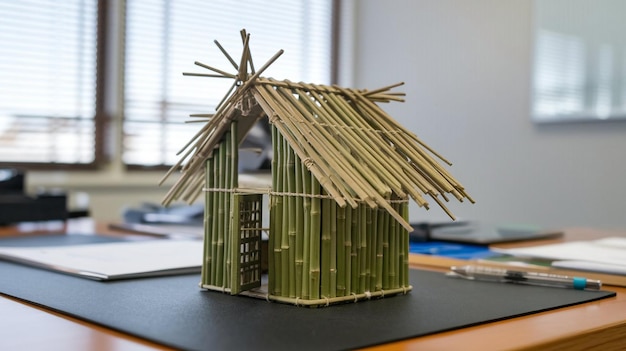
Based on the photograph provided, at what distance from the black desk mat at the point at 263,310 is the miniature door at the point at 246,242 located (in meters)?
0.02

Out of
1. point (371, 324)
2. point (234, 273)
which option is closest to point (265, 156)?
point (234, 273)

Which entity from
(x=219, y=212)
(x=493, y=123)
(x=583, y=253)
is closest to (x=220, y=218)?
(x=219, y=212)

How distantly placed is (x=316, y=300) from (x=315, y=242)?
0.05 meters

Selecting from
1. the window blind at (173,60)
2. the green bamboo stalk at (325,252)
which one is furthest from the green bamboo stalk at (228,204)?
the window blind at (173,60)

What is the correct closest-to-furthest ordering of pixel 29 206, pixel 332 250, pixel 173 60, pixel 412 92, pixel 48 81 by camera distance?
pixel 332 250 → pixel 29 206 → pixel 48 81 → pixel 173 60 → pixel 412 92

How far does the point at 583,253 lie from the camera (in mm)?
1033

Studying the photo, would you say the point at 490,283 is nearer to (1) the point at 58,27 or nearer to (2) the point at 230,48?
(1) the point at 58,27

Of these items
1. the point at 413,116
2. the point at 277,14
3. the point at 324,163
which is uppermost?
the point at 277,14

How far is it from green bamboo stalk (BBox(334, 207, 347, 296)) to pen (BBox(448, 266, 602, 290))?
25 cm

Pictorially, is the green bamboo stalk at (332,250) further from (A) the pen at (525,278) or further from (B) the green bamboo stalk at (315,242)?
(A) the pen at (525,278)

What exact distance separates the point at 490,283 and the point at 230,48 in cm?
291

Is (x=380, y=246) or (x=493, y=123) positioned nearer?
(x=380, y=246)

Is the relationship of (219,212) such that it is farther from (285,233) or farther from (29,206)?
(29,206)

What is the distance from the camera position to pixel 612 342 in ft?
2.00
